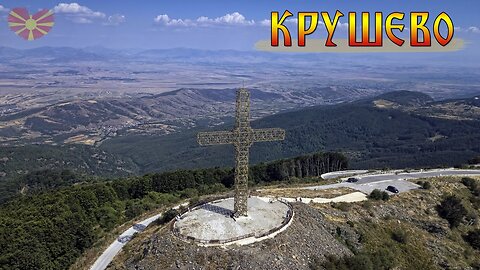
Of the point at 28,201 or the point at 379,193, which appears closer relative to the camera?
the point at 379,193

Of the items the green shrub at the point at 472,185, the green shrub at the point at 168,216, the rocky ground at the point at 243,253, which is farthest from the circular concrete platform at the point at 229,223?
the green shrub at the point at 472,185

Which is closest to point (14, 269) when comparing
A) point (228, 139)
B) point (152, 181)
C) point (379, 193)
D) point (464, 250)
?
point (228, 139)

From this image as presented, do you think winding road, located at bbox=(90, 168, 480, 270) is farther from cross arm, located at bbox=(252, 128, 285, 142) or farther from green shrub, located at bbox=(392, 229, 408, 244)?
cross arm, located at bbox=(252, 128, 285, 142)

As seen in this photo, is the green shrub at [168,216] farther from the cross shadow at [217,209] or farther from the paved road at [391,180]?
the paved road at [391,180]

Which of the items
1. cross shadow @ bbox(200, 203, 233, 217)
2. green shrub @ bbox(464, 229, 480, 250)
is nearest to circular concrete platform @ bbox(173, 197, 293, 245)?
cross shadow @ bbox(200, 203, 233, 217)

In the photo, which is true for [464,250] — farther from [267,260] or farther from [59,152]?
[59,152]

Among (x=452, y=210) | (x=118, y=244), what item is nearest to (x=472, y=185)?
(x=452, y=210)
